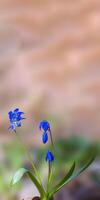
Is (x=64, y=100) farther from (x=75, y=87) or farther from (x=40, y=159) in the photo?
(x=40, y=159)

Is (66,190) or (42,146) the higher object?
(42,146)

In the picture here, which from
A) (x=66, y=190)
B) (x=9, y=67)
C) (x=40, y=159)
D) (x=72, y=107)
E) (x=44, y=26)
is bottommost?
(x=66, y=190)

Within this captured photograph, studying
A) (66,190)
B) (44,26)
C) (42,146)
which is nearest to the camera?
(66,190)

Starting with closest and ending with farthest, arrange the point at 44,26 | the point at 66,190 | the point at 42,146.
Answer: the point at 66,190, the point at 42,146, the point at 44,26

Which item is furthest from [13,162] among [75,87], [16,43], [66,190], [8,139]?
[16,43]
